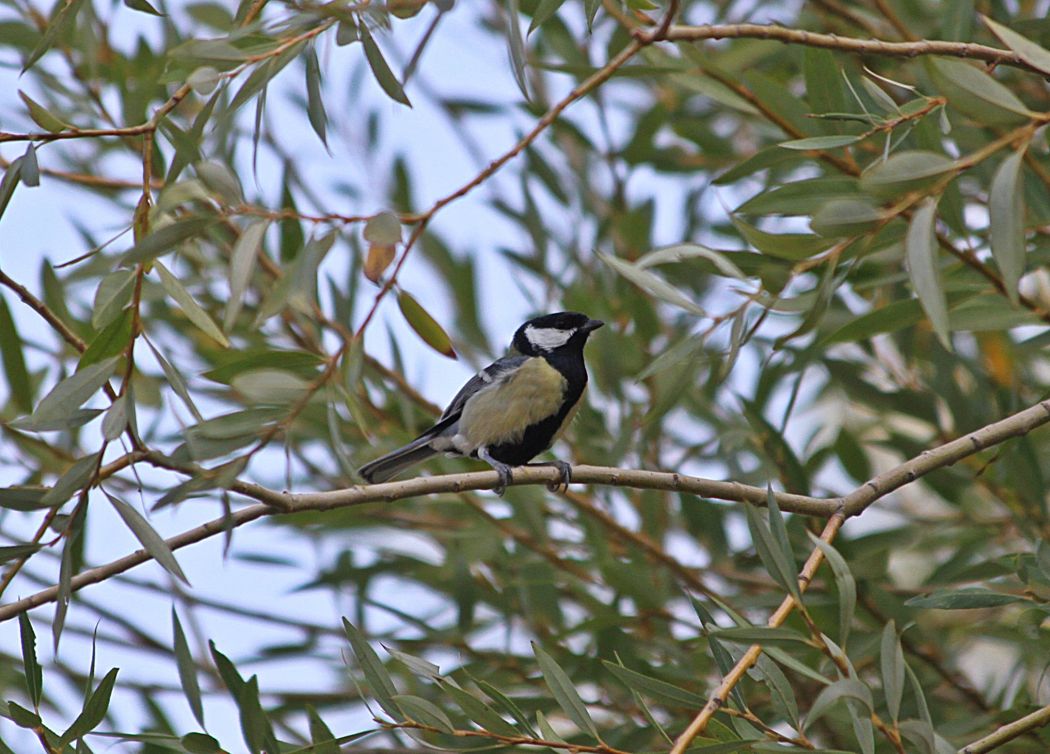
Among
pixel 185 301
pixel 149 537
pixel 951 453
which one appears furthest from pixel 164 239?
pixel 951 453

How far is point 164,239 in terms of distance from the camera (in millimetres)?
1355

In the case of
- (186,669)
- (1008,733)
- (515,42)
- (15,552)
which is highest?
(515,42)

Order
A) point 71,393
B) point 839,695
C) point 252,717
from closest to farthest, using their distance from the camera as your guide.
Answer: point 839,695 → point 71,393 → point 252,717

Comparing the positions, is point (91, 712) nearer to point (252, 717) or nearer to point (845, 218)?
point (252, 717)

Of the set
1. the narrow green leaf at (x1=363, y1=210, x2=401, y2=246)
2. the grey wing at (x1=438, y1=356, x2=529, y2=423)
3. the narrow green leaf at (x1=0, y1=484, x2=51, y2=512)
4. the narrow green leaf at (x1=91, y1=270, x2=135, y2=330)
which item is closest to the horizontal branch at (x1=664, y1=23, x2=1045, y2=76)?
the narrow green leaf at (x1=363, y1=210, x2=401, y2=246)

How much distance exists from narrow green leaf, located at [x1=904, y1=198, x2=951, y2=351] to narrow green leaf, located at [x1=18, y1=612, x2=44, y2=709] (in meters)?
1.17

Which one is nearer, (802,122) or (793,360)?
(802,122)

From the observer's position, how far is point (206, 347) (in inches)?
126

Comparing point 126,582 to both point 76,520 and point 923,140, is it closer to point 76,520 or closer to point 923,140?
point 76,520

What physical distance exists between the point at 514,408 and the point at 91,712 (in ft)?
5.17

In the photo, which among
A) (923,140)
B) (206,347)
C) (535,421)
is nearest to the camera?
(923,140)

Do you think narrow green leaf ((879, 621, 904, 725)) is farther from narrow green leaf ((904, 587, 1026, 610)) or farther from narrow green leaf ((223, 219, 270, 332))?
narrow green leaf ((223, 219, 270, 332))

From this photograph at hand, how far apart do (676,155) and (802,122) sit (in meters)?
1.02

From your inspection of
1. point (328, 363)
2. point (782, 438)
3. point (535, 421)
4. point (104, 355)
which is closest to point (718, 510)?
point (782, 438)
